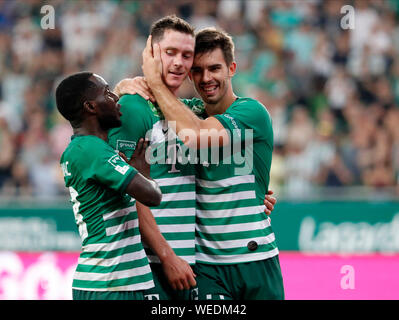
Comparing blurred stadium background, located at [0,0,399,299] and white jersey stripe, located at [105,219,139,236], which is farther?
blurred stadium background, located at [0,0,399,299]

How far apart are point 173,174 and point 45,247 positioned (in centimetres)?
484

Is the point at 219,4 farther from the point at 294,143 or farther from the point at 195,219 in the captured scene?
the point at 195,219

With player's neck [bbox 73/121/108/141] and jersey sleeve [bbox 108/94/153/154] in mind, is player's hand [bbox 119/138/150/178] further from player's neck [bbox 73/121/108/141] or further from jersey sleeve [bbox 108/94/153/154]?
player's neck [bbox 73/121/108/141]

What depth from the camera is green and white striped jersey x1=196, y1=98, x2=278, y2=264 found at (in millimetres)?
4590

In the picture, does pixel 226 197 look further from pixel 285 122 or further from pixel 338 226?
pixel 285 122

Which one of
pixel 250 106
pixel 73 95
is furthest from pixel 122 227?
pixel 250 106

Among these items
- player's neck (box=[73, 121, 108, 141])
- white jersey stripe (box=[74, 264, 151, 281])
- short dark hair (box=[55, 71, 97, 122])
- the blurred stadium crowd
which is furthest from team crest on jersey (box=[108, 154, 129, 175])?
the blurred stadium crowd

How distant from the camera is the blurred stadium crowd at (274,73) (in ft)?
31.2

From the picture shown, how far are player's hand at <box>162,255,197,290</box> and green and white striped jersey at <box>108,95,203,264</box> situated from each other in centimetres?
14

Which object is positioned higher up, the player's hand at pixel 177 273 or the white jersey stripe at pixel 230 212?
the white jersey stripe at pixel 230 212

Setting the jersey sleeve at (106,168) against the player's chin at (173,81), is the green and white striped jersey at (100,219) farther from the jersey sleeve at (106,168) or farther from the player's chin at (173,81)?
Result: the player's chin at (173,81)

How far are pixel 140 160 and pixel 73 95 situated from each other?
0.57m

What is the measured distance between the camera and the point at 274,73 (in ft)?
34.9

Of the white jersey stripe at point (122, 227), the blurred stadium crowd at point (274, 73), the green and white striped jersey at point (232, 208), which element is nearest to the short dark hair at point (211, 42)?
the green and white striped jersey at point (232, 208)
